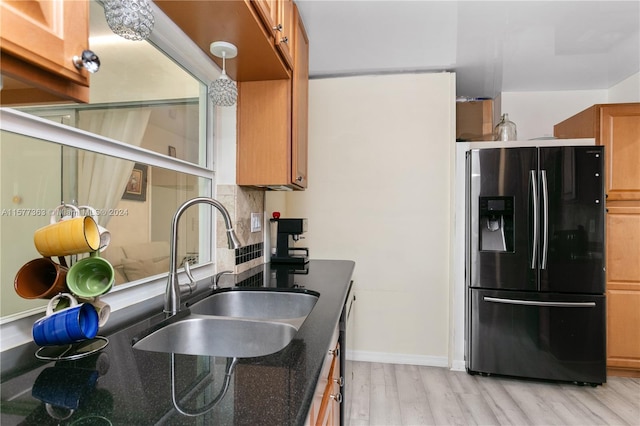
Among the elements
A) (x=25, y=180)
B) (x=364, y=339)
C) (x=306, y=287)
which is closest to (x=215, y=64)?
(x=25, y=180)

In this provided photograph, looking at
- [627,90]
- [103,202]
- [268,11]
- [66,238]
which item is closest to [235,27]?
[268,11]

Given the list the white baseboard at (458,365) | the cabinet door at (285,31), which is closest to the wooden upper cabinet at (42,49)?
the cabinet door at (285,31)

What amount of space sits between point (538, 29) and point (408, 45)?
84cm

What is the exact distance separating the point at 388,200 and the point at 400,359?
135 cm

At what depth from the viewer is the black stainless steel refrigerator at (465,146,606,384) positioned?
2.41 m

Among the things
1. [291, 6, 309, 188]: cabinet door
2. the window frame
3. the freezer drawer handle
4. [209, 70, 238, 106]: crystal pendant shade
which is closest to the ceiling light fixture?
[209, 70, 238, 106]: crystal pendant shade

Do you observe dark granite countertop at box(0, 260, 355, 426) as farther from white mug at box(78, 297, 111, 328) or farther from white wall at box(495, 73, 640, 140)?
white wall at box(495, 73, 640, 140)

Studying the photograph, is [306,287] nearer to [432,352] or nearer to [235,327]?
[235,327]

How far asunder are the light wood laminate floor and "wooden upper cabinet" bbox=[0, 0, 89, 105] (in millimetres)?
2151

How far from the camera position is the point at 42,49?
1.62 feet

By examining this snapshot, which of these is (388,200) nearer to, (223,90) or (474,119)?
(474,119)

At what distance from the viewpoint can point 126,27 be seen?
2.46ft

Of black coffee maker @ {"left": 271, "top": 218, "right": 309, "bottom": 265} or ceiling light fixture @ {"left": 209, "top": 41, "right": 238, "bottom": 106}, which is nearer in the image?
ceiling light fixture @ {"left": 209, "top": 41, "right": 238, "bottom": 106}

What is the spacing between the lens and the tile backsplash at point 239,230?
1.81 m
